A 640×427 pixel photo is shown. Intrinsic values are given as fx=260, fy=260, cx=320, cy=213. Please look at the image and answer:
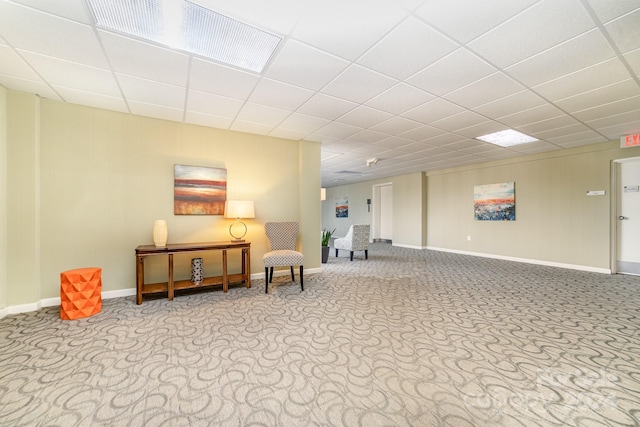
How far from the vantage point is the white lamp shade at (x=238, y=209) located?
4.14 meters

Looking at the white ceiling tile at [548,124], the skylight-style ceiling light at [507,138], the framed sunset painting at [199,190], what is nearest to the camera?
the white ceiling tile at [548,124]

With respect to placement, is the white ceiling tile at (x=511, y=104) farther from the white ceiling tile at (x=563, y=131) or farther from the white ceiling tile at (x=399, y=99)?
the white ceiling tile at (x=563, y=131)

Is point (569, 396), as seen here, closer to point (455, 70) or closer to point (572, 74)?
point (455, 70)

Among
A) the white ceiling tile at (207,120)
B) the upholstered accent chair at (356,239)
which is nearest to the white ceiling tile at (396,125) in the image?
the white ceiling tile at (207,120)

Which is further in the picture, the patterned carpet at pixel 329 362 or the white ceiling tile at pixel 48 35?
the white ceiling tile at pixel 48 35

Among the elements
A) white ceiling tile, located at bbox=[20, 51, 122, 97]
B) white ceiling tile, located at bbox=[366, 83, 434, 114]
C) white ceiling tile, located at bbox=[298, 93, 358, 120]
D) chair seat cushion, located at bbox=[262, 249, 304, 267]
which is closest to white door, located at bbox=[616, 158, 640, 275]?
white ceiling tile, located at bbox=[366, 83, 434, 114]

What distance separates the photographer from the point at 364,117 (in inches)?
155

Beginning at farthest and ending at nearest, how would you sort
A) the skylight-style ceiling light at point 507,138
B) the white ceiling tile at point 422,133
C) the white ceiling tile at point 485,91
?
1. the skylight-style ceiling light at point 507,138
2. the white ceiling tile at point 422,133
3. the white ceiling tile at point 485,91

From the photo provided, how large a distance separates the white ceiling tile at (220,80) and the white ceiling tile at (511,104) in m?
3.05

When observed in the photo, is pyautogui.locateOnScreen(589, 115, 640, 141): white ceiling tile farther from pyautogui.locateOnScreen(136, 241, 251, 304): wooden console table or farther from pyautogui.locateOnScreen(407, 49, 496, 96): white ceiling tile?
pyautogui.locateOnScreen(136, 241, 251, 304): wooden console table

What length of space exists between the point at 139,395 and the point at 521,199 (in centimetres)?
803

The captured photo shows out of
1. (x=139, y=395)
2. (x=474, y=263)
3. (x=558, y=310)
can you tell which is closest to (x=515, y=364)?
(x=558, y=310)

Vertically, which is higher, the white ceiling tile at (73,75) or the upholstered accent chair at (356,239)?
the white ceiling tile at (73,75)

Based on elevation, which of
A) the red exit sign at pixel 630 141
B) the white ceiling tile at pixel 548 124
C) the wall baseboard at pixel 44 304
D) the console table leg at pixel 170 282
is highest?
the white ceiling tile at pixel 548 124
